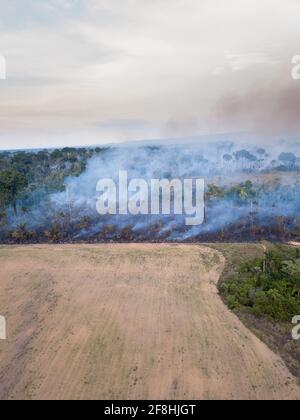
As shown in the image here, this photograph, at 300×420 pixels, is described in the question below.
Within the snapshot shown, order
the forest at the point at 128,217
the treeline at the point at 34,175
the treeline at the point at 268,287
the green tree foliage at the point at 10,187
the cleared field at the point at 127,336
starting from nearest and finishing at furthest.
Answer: the cleared field at the point at 127,336 → the treeline at the point at 268,287 → the forest at the point at 128,217 → the green tree foliage at the point at 10,187 → the treeline at the point at 34,175

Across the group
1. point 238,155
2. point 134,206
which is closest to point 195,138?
point 238,155

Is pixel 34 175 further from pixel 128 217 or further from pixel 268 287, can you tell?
pixel 268 287

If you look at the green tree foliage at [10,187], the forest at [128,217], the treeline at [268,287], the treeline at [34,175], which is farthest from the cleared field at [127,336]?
the treeline at [34,175]

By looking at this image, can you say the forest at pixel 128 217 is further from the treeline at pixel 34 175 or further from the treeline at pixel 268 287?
the treeline at pixel 268 287

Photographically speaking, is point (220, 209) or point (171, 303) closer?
point (171, 303)

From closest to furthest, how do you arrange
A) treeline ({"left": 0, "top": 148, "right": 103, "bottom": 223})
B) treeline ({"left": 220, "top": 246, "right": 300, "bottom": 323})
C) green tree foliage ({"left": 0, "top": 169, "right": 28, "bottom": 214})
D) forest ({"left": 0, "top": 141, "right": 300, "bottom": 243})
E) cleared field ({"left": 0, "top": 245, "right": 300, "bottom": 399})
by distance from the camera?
cleared field ({"left": 0, "top": 245, "right": 300, "bottom": 399}) → treeline ({"left": 220, "top": 246, "right": 300, "bottom": 323}) → forest ({"left": 0, "top": 141, "right": 300, "bottom": 243}) → green tree foliage ({"left": 0, "top": 169, "right": 28, "bottom": 214}) → treeline ({"left": 0, "top": 148, "right": 103, "bottom": 223})

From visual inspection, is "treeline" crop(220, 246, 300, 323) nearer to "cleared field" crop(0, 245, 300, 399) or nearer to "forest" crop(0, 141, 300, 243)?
"cleared field" crop(0, 245, 300, 399)

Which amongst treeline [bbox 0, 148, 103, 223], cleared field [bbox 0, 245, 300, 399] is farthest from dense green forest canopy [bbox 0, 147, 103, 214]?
cleared field [bbox 0, 245, 300, 399]

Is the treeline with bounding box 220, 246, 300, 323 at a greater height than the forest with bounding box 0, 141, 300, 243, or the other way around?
the forest with bounding box 0, 141, 300, 243

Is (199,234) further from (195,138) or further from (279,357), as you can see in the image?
(195,138)
